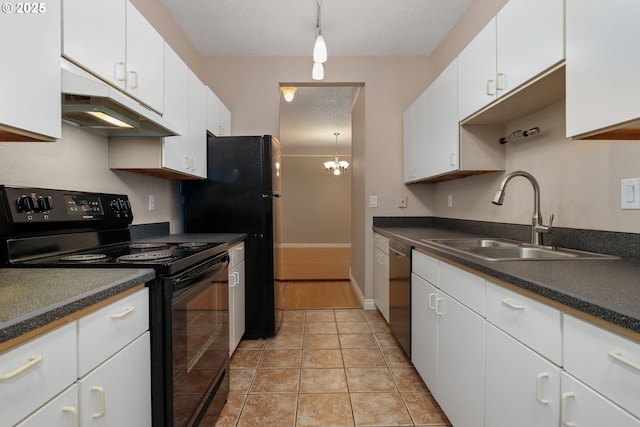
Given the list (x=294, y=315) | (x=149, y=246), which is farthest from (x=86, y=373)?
(x=294, y=315)

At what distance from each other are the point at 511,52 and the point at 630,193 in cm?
78

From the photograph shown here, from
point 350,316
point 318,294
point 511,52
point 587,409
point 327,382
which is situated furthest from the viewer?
point 318,294

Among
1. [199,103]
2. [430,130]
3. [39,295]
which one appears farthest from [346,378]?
[199,103]

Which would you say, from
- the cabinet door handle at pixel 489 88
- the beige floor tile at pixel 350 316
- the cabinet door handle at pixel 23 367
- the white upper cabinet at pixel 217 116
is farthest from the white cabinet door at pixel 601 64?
the beige floor tile at pixel 350 316

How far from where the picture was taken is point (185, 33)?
9.30ft

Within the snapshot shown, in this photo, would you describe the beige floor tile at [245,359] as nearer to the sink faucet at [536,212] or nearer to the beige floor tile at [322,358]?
the beige floor tile at [322,358]

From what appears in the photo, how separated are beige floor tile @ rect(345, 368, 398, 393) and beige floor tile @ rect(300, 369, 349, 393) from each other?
0.05 metres

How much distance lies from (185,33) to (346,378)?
121 inches

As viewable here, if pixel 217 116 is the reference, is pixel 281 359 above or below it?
below

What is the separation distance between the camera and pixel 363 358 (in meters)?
2.29

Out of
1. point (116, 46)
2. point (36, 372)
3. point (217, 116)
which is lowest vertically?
point (36, 372)

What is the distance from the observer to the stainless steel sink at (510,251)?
1332mm

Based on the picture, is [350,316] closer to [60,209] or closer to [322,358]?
[322,358]

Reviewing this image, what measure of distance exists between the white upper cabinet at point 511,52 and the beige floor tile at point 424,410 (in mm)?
1653
